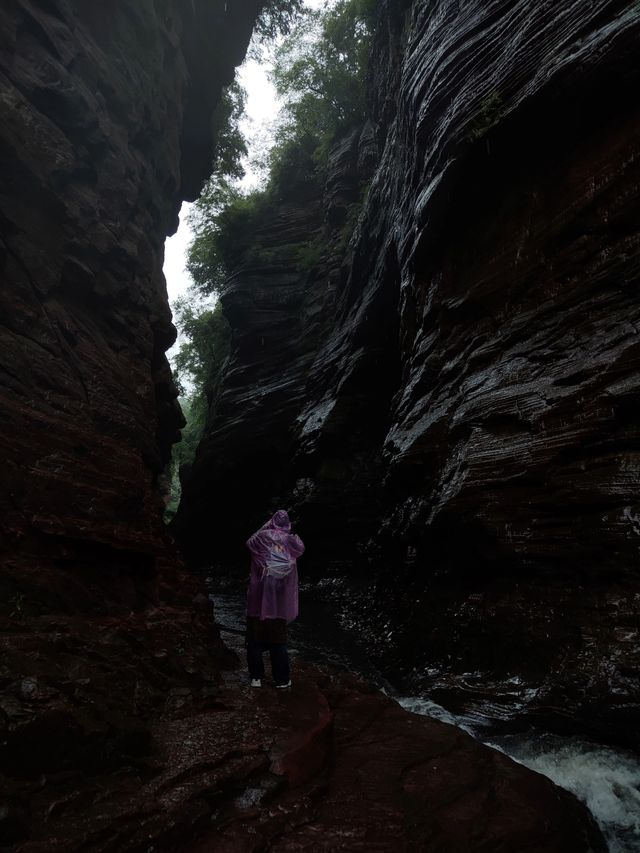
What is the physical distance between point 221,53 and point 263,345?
34.0ft

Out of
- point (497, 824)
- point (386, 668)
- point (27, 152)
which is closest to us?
point (497, 824)

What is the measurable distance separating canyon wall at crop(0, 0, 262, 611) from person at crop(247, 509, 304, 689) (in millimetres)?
1199

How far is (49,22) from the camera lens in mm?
8266

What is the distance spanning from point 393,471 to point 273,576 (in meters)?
4.88

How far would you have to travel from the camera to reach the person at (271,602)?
4.98m

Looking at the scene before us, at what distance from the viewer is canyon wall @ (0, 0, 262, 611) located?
4.62 m

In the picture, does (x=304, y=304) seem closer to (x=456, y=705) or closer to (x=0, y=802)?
(x=456, y=705)

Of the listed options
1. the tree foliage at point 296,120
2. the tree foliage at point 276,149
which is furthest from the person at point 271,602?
the tree foliage at point 296,120

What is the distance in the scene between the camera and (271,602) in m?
5.05

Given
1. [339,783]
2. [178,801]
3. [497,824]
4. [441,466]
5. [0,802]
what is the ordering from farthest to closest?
[441,466], [339,783], [497,824], [178,801], [0,802]

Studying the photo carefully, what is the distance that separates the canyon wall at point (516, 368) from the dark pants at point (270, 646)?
2.00 m

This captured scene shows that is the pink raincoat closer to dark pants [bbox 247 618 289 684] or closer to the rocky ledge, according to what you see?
dark pants [bbox 247 618 289 684]

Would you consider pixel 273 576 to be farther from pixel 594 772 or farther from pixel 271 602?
pixel 594 772

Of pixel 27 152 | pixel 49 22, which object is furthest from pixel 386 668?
pixel 49 22
